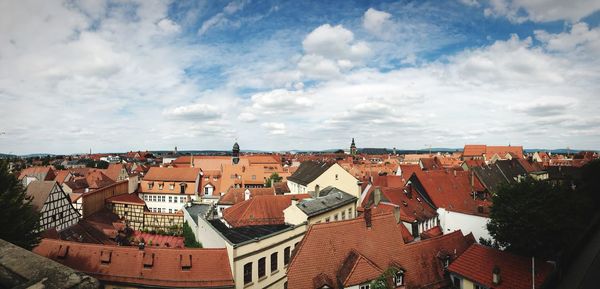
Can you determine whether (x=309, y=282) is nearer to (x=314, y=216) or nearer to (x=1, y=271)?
(x=314, y=216)

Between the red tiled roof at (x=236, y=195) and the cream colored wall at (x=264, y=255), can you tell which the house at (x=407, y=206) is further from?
the red tiled roof at (x=236, y=195)

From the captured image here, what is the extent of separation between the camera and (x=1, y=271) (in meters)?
3.10

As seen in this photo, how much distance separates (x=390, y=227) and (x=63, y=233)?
113 ft

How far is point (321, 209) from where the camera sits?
30.7 m

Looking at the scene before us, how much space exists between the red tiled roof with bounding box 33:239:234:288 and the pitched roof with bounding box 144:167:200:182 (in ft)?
119

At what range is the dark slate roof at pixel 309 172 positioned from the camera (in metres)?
49.2

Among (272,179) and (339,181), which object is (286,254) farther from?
(272,179)

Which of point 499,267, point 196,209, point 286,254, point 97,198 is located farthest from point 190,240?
point 499,267

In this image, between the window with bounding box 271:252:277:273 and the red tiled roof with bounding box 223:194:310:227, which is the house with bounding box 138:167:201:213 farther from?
the window with bounding box 271:252:277:273

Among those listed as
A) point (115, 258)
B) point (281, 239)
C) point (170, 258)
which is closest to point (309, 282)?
point (281, 239)

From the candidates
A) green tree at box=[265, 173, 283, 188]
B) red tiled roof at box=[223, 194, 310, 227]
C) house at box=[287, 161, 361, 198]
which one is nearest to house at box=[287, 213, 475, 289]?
red tiled roof at box=[223, 194, 310, 227]

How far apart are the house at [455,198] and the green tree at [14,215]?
1467 inches

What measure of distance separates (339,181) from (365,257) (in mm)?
22881

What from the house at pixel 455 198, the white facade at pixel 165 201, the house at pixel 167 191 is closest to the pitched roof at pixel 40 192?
the house at pixel 167 191
